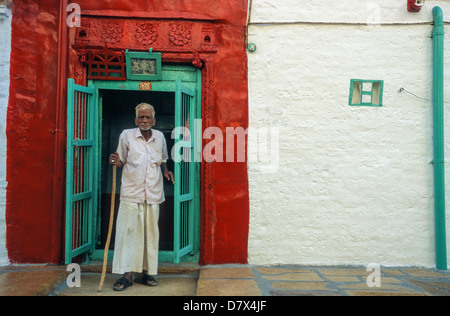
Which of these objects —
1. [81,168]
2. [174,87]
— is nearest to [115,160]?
[81,168]

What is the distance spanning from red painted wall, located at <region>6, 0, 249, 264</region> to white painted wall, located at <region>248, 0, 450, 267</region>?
7.6 inches

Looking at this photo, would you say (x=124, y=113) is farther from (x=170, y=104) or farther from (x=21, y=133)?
(x=21, y=133)

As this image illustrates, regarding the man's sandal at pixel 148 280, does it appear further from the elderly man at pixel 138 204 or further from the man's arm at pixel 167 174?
the man's arm at pixel 167 174

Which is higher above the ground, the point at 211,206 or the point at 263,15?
the point at 263,15

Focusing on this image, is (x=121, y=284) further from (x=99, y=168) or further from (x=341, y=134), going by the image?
(x=341, y=134)

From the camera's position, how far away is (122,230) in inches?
141

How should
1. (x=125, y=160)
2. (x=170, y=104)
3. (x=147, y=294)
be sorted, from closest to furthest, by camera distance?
(x=147, y=294) < (x=125, y=160) < (x=170, y=104)

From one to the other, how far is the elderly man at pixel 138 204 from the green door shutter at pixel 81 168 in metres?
0.59

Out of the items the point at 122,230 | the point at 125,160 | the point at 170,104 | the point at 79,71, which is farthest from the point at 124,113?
the point at 122,230

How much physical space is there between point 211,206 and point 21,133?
2.35m

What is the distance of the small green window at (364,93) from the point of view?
4316 millimetres

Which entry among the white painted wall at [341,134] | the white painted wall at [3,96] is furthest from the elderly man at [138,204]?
the white painted wall at [3,96]

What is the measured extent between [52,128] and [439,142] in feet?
14.9

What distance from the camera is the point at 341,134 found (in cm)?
430
